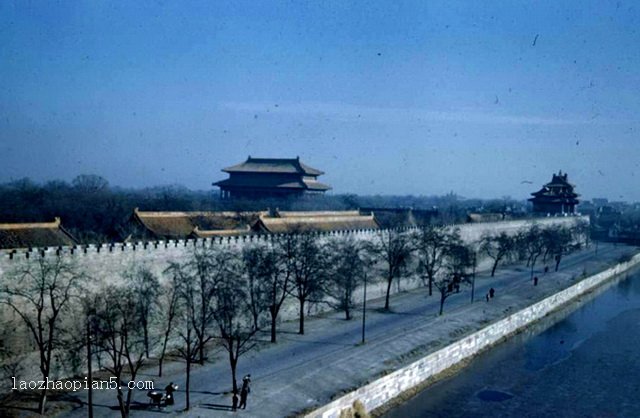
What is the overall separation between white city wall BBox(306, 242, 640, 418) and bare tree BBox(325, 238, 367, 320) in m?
4.79

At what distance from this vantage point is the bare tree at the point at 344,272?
930 inches

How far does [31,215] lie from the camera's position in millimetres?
28109

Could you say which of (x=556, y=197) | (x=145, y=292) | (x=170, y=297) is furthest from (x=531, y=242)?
(x=145, y=292)

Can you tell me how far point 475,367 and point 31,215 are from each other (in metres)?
20.0

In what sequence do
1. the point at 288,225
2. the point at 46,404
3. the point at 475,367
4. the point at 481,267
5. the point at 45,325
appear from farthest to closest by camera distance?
1. the point at 481,267
2. the point at 288,225
3. the point at 475,367
4. the point at 45,325
5. the point at 46,404

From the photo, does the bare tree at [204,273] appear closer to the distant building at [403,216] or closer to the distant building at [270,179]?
the distant building at [403,216]

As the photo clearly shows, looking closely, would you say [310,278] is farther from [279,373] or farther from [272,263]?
[279,373]

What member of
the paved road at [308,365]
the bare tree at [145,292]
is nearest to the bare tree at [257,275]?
the paved road at [308,365]

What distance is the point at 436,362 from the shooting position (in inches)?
737

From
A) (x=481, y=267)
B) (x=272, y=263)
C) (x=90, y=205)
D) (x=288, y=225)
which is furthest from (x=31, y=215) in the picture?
(x=481, y=267)

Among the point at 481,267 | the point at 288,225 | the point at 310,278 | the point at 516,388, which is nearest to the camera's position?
the point at 516,388

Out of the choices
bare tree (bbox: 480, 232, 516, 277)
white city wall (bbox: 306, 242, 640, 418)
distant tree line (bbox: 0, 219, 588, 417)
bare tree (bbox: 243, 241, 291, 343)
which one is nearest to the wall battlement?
distant tree line (bbox: 0, 219, 588, 417)

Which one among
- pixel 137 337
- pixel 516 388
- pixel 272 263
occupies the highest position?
pixel 272 263

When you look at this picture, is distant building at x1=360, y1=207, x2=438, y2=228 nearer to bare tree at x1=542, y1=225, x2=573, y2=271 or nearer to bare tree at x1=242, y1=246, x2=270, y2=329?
bare tree at x1=542, y1=225, x2=573, y2=271
